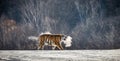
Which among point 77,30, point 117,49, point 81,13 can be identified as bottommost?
point 117,49

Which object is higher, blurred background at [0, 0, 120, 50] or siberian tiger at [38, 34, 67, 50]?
blurred background at [0, 0, 120, 50]

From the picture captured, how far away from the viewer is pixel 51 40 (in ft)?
15.8

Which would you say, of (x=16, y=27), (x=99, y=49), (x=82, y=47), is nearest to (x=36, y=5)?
(x=16, y=27)

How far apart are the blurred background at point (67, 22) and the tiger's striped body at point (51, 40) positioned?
0.34ft

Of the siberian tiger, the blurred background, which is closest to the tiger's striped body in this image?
the siberian tiger

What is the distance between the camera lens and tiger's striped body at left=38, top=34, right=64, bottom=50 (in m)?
4.78

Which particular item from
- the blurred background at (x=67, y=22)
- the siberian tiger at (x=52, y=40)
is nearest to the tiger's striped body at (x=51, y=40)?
the siberian tiger at (x=52, y=40)

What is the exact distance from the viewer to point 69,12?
482cm

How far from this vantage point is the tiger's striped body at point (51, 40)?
15.7ft

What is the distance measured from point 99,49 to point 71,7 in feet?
3.88

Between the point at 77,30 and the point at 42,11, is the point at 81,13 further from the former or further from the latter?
the point at 42,11

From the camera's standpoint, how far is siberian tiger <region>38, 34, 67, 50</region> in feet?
15.7

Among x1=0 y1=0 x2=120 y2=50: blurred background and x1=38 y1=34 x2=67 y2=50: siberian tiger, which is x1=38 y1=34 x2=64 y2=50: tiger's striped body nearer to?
x1=38 y1=34 x2=67 y2=50: siberian tiger

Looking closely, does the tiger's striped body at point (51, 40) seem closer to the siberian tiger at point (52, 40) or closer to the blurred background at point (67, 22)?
the siberian tiger at point (52, 40)
